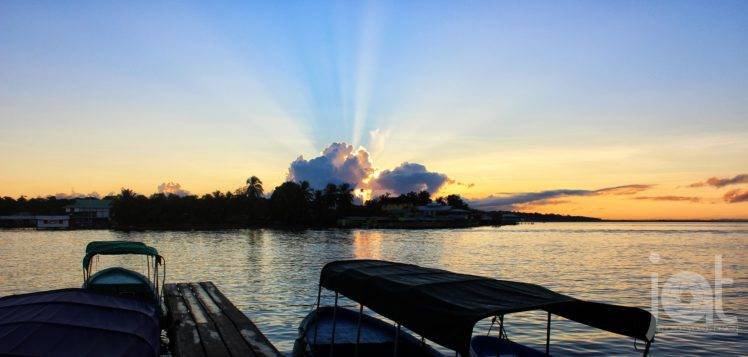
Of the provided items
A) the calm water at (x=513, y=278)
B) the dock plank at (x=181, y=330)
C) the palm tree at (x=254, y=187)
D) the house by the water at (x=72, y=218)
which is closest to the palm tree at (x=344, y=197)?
the palm tree at (x=254, y=187)

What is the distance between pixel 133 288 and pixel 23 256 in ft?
147

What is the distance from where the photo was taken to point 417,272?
36.6 feet

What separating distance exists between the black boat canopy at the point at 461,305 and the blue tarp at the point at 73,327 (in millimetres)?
4484

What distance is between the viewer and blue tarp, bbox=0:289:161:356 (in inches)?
361

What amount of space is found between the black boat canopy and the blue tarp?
448 cm

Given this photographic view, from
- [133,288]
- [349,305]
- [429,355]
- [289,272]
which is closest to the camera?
[429,355]

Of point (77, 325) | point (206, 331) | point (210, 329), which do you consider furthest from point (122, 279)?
point (77, 325)

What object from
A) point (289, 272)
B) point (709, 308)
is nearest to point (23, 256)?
point (289, 272)

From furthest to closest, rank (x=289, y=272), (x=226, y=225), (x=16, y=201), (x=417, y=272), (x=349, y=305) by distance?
(x=16, y=201), (x=226, y=225), (x=289, y=272), (x=349, y=305), (x=417, y=272)

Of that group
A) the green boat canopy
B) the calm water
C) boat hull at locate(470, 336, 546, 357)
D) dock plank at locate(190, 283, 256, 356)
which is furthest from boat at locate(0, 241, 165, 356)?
the green boat canopy

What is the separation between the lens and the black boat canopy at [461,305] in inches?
297

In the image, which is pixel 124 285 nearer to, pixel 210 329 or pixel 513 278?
pixel 210 329

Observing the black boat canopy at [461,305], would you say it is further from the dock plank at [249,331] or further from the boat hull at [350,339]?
the dock plank at [249,331]

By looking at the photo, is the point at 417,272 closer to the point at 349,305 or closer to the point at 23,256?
the point at 349,305
